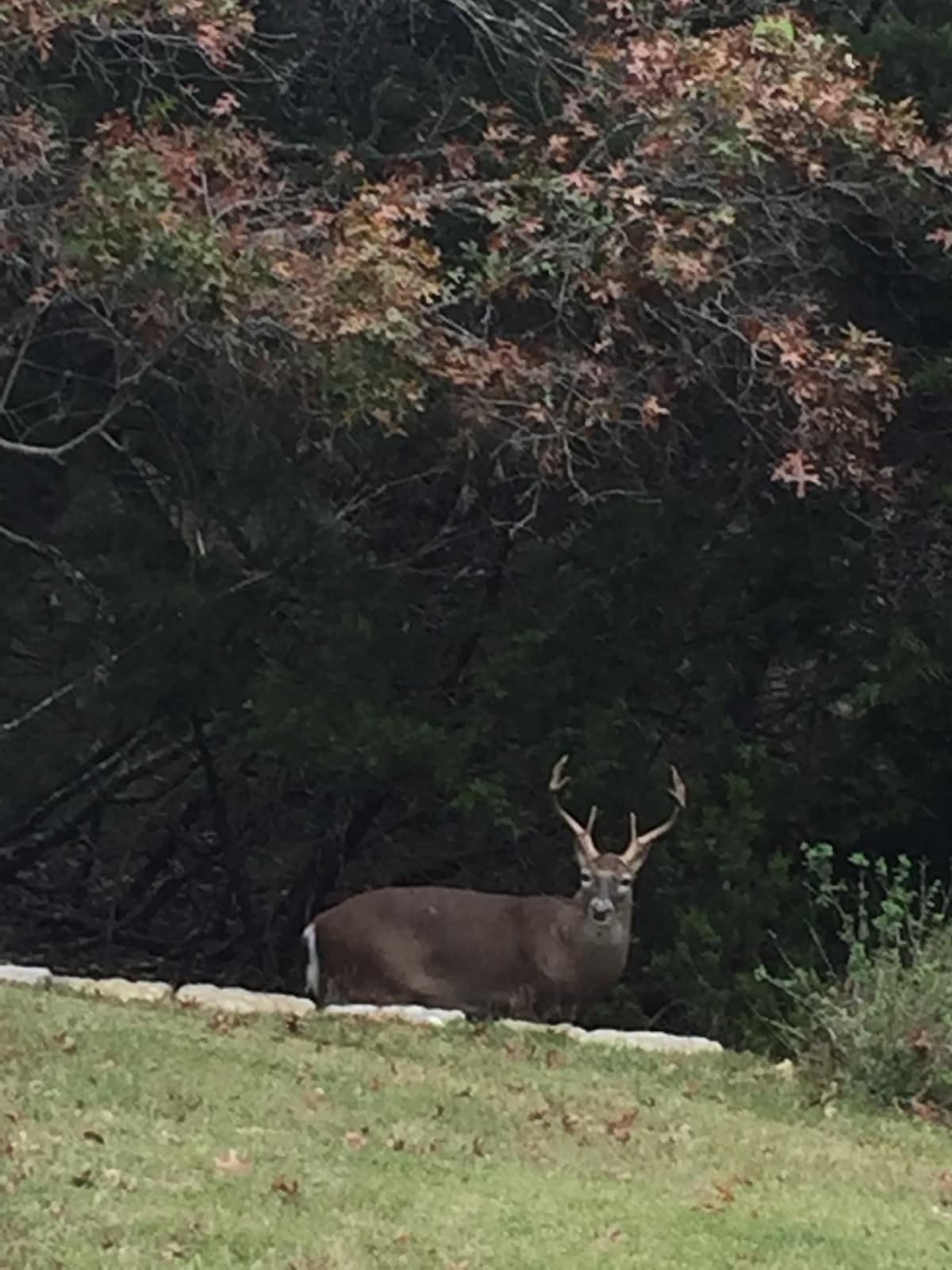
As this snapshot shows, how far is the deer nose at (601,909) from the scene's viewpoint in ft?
34.2

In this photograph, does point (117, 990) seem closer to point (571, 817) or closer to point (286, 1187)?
point (571, 817)

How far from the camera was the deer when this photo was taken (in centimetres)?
1039

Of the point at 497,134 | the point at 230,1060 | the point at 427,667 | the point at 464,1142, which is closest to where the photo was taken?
the point at 464,1142

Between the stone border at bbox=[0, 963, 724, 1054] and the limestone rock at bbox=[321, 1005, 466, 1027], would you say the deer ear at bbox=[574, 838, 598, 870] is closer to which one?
the stone border at bbox=[0, 963, 724, 1054]

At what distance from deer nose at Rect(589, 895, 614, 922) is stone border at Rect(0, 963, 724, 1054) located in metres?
0.53

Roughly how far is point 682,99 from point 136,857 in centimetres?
678

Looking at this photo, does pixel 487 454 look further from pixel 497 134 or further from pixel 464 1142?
pixel 464 1142

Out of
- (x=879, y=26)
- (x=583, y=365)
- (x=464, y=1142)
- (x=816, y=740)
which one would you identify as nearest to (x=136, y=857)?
(x=816, y=740)

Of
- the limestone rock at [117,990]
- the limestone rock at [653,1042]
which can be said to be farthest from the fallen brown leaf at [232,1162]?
the limestone rock at [653,1042]

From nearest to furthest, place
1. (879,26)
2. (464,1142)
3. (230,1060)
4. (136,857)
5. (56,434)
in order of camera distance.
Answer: (464,1142) < (230,1060) < (879,26) < (56,434) < (136,857)

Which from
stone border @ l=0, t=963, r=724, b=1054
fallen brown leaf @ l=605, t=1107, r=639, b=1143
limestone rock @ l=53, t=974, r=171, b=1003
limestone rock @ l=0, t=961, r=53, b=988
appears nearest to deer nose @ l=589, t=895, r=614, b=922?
stone border @ l=0, t=963, r=724, b=1054

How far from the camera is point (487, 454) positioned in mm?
10820

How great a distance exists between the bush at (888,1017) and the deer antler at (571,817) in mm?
1170

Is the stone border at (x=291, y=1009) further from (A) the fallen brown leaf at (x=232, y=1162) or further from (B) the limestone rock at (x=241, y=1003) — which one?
(A) the fallen brown leaf at (x=232, y=1162)
